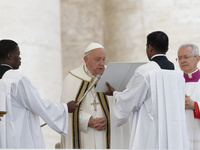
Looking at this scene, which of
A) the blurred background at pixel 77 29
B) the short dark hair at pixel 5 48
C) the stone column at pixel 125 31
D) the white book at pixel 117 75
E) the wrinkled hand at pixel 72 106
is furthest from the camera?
the stone column at pixel 125 31

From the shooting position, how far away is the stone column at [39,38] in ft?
32.3

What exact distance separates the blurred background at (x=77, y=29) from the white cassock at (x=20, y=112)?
314cm

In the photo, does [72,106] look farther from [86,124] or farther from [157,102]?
[157,102]

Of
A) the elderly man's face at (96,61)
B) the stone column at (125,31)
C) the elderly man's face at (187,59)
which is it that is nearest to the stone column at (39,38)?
the stone column at (125,31)

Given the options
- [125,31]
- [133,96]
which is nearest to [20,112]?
[133,96]

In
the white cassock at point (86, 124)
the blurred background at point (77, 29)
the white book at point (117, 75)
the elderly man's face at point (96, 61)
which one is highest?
the blurred background at point (77, 29)

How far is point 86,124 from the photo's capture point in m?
7.56

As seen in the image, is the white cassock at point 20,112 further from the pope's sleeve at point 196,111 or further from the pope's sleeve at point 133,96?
the pope's sleeve at point 196,111

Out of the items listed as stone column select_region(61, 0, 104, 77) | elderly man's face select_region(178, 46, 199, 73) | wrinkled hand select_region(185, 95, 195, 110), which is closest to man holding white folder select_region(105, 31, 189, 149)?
wrinkled hand select_region(185, 95, 195, 110)

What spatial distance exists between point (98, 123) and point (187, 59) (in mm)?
1576

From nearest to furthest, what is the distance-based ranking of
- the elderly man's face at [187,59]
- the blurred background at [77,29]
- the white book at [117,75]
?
the white book at [117,75], the elderly man's face at [187,59], the blurred background at [77,29]

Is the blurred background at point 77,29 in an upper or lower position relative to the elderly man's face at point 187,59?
upper

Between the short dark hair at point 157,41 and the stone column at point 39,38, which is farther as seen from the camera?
the stone column at point 39,38

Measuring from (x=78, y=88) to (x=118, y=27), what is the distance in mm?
4255
